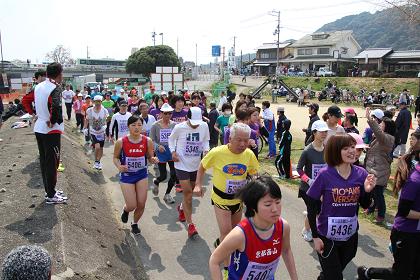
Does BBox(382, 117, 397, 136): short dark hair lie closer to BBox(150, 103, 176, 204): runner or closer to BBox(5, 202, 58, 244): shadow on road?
BBox(150, 103, 176, 204): runner

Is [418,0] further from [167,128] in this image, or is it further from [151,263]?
[151,263]

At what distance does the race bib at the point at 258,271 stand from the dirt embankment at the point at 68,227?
218 centimetres

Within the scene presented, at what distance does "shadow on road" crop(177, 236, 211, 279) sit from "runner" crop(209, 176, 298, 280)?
2.26m

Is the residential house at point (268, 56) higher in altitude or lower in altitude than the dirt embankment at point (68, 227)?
higher

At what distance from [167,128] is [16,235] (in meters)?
3.93

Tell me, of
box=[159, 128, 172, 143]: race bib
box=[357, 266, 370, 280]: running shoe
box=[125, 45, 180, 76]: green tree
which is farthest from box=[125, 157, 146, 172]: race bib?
box=[125, 45, 180, 76]: green tree

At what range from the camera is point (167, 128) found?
8.18m

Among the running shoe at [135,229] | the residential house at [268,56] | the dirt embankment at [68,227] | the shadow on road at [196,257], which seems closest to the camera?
the dirt embankment at [68,227]

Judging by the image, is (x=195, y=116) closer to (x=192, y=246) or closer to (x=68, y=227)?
(x=192, y=246)

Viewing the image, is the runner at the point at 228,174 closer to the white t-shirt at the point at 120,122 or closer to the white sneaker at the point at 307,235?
the white sneaker at the point at 307,235

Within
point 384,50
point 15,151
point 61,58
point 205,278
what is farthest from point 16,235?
point 61,58

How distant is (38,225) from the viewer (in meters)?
5.29

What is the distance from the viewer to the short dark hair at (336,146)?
3.80 m

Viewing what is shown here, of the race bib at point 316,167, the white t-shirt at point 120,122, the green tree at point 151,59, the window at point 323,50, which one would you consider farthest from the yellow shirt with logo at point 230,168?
the window at point 323,50
